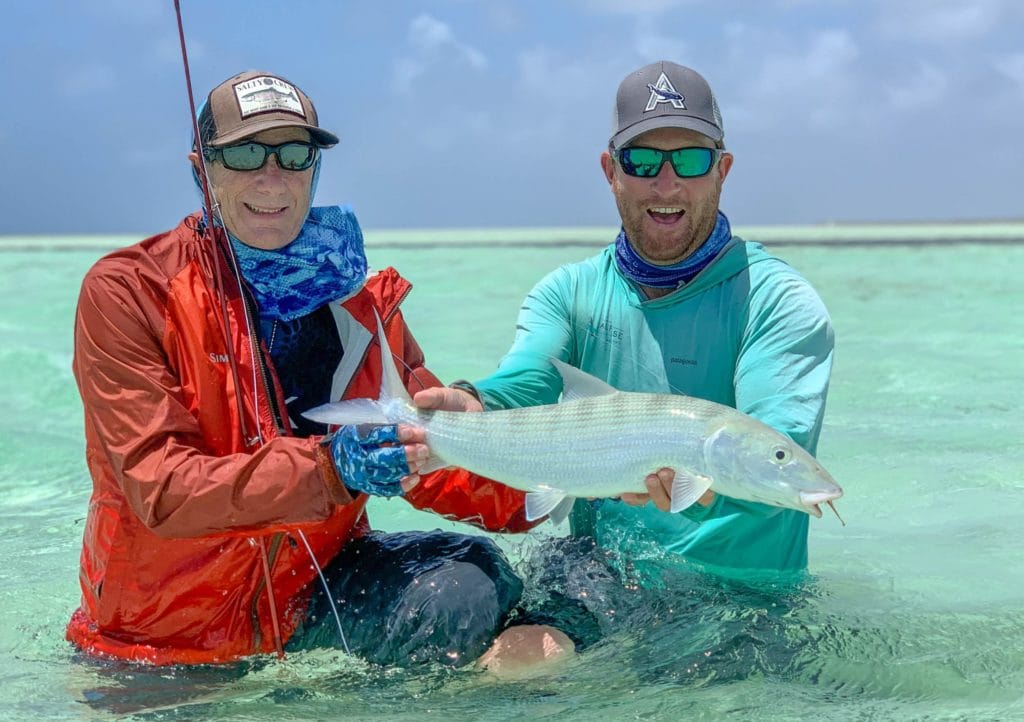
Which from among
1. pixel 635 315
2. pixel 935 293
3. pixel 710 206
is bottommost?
pixel 935 293

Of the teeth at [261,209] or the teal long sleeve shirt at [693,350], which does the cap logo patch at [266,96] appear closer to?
the teeth at [261,209]

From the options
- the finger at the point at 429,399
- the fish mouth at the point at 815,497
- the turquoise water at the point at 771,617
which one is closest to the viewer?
the fish mouth at the point at 815,497

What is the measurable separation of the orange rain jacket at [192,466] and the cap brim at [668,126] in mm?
968

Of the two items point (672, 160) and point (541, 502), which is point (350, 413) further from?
point (672, 160)

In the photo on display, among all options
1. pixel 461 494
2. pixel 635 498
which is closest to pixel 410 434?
pixel 635 498

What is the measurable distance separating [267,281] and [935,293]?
1754 cm

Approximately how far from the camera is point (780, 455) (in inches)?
123

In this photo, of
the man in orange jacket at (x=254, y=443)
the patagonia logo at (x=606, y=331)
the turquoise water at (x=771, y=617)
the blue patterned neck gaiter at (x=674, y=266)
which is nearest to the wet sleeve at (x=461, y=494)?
the man in orange jacket at (x=254, y=443)

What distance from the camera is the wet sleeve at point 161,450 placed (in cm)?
338

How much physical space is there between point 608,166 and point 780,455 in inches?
66.3

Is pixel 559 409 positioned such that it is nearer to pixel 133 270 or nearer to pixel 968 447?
pixel 133 270

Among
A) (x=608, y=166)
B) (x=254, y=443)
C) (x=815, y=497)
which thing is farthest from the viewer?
(x=608, y=166)

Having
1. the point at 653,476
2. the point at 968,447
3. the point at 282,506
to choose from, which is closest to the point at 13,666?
the point at 282,506

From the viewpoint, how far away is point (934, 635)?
419 centimetres
